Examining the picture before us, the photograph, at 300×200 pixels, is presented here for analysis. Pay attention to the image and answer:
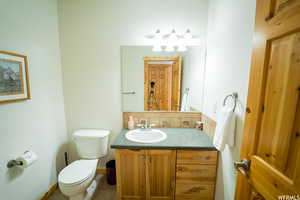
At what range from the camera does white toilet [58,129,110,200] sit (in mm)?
1321

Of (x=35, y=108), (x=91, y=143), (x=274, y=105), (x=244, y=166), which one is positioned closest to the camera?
(x=274, y=105)

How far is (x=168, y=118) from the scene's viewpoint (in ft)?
6.09

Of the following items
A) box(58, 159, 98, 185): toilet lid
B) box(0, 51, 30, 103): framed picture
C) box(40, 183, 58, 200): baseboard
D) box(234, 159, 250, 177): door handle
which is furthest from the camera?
box(40, 183, 58, 200): baseboard

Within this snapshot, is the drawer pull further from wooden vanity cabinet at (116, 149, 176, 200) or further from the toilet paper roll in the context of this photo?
the toilet paper roll

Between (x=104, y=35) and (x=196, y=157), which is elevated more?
(x=104, y=35)

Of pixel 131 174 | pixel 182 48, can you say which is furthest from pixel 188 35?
pixel 131 174

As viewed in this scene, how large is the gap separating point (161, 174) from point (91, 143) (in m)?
1.00

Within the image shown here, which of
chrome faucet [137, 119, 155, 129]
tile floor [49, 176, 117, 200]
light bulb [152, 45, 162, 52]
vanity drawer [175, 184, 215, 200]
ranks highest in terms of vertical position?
light bulb [152, 45, 162, 52]

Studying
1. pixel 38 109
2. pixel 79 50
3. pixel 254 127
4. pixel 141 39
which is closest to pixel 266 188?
pixel 254 127

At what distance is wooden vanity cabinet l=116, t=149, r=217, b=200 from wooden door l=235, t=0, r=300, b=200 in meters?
0.58

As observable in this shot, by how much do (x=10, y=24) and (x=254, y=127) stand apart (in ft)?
6.93

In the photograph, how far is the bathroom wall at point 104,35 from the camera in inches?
66.4

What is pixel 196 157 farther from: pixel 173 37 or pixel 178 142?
pixel 173 37

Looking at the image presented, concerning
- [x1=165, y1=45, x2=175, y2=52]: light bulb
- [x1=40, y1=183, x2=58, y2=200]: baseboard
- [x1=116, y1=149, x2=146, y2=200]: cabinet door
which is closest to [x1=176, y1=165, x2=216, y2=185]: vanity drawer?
[x1=116, y1=149, x2=146, y2=200]: cabinet door
